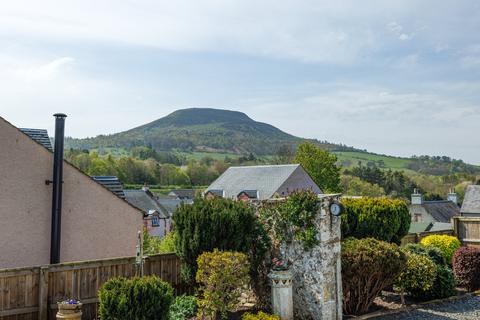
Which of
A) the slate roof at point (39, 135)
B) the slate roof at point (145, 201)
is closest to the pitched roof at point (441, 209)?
the slate roof at point (145, 201)

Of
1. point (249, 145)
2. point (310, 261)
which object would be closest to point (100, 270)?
point (310, 261)

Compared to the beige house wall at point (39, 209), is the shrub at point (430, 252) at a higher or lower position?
lower

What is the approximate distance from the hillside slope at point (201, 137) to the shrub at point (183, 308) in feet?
430

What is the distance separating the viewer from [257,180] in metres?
42.6

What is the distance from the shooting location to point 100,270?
1020 cm

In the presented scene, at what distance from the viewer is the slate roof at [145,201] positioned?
51.8m

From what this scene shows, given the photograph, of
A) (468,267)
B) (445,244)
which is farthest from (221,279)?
(445,244)

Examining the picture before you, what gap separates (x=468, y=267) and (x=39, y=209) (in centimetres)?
1303

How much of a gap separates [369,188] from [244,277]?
5975 centimetres

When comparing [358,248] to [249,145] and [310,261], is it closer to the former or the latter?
[310,261]

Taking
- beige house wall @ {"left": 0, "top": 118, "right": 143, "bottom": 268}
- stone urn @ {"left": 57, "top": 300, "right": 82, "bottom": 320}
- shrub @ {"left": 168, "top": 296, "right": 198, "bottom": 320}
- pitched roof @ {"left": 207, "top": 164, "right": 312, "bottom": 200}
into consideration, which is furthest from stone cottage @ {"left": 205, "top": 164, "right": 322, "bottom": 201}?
stone urn @ {"left": 57, "top": 300, "right": 82, "bottom": 320}

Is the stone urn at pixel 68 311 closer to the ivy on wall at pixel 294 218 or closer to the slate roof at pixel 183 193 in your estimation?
the ivy on wall at pixel 294 218

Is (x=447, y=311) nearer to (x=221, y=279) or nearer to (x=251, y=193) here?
(x=221, y=279)

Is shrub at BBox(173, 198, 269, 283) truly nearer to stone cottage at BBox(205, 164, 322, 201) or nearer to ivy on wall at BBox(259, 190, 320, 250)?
ivy on wall at BBox(259, 190, 320, 250)
